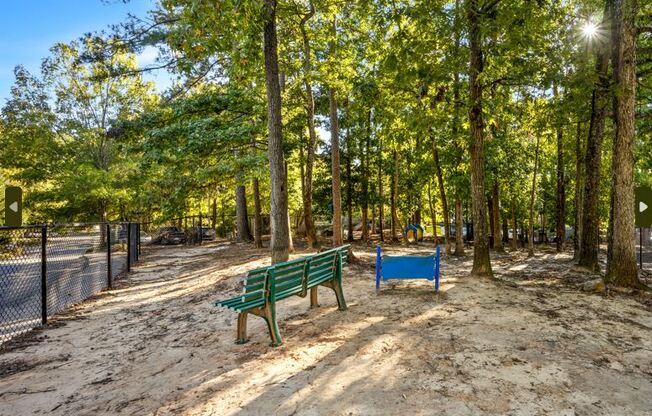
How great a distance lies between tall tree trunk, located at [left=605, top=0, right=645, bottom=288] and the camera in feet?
24.7

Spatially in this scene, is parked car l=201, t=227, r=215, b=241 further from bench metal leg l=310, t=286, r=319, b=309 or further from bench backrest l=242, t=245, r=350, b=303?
bench backrest l=242, t=245, r=350, b=303

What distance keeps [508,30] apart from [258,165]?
7801 mm

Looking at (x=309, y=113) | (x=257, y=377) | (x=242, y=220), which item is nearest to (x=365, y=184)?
(x=242, y=220)

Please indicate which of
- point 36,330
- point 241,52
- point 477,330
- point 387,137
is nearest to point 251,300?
point 477,330

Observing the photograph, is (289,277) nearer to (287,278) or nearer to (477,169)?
(287,278)

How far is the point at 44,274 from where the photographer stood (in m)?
6.32

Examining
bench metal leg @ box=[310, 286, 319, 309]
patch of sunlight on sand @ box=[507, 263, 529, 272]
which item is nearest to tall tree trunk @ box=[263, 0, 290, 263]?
bench metal leg @ box=[310, 286, 319, 309]

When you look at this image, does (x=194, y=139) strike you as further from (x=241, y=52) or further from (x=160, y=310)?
(x=160, y=310)

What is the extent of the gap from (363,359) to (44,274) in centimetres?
556

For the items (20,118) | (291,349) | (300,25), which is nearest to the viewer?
(291,349)

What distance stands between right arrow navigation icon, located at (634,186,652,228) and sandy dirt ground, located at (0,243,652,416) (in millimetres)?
4446

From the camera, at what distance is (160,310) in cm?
753

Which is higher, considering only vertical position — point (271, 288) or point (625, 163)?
point (625, 163)

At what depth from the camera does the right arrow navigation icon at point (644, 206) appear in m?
10.2
